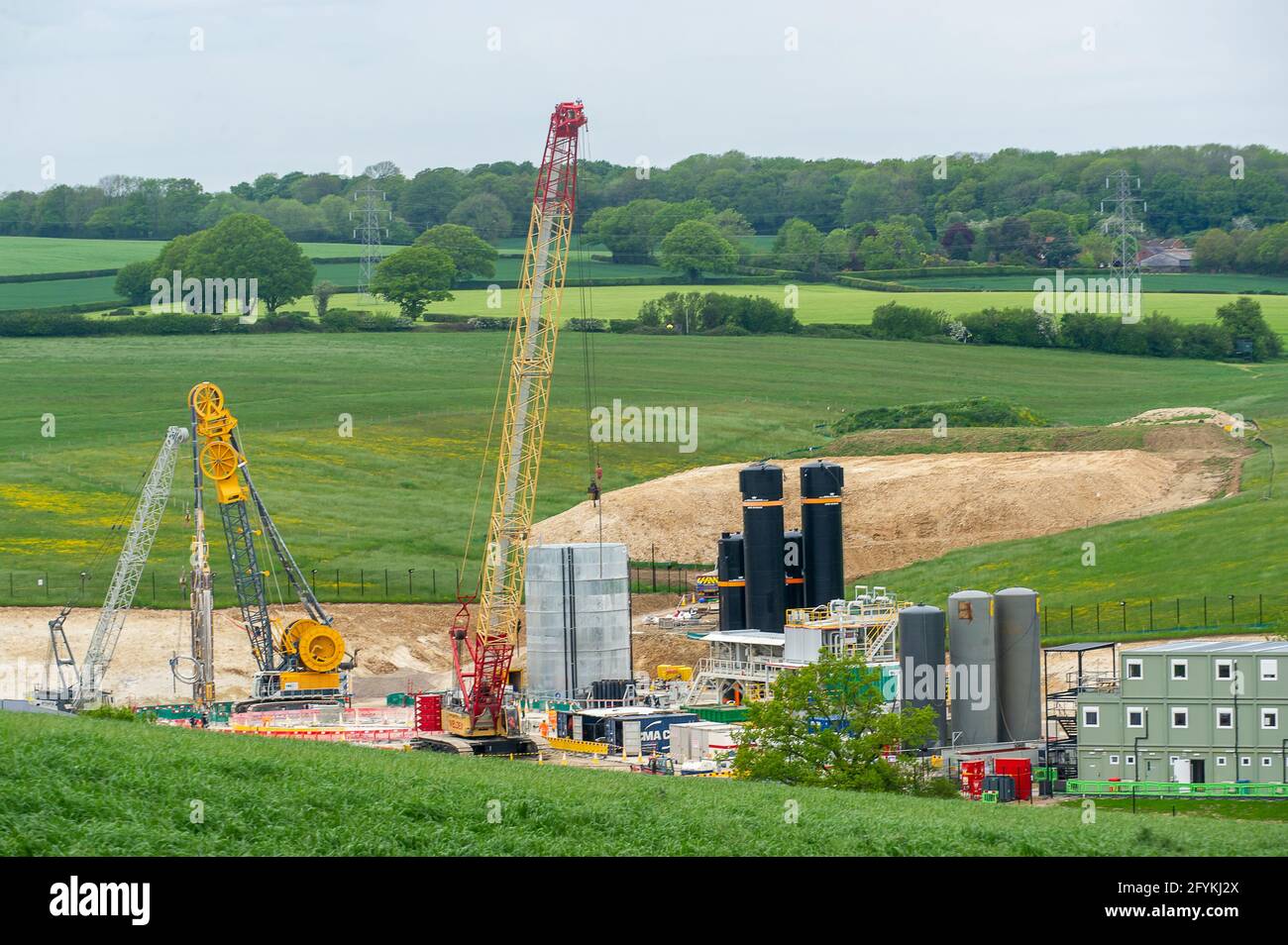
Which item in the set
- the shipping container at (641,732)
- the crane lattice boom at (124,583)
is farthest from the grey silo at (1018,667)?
the crane lattice boom at (124,583)

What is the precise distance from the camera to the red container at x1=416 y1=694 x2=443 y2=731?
80.9m

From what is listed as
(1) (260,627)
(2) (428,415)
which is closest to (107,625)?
(1) (260,627)

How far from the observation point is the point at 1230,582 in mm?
92188

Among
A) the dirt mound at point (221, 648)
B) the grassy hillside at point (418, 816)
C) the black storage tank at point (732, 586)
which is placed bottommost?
the dirt mound at point (221, 648)

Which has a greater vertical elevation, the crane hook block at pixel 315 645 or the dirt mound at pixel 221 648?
the crane hook block at pixel 315 645

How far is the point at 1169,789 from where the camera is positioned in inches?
2495

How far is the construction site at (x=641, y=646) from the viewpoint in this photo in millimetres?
66312

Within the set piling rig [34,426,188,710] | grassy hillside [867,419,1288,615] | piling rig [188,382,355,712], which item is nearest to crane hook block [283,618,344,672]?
piling rig [188,382,355,712]

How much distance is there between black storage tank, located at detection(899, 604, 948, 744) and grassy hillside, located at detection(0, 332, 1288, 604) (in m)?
28.2

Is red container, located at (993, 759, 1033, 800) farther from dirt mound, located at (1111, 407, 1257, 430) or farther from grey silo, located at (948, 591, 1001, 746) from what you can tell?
dirt mound, located at (1111, 407, 1257, 430)

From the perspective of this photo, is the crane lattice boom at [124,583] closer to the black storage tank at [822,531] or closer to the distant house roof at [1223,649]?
the black storage tank at [822,531]

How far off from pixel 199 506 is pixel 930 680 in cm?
3902

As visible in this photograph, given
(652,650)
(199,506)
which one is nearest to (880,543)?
(652,650)

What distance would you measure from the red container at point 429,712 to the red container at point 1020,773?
24660 mm
